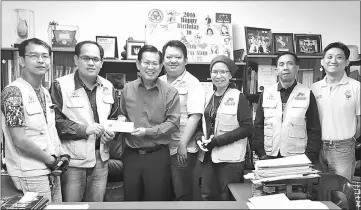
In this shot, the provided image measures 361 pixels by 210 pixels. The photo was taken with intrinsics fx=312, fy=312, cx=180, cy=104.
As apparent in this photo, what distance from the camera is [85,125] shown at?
230 centimetres

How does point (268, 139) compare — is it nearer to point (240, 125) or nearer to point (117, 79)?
point (240, 125)

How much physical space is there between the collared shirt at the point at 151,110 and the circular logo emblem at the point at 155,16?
1205 millimetres

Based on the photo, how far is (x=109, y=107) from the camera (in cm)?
246

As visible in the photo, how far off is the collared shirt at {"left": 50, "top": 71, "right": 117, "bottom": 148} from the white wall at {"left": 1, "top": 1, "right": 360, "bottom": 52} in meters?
1.38

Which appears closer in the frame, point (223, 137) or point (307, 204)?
point (307, 204)

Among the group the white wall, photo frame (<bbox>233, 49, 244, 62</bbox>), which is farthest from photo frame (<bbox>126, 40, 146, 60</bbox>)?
photo frame (<bbox>233, 49, 244, 62</bbox>)

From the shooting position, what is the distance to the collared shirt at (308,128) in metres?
2.58

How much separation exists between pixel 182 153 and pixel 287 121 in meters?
0.91

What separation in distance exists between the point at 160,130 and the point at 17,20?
215 cm

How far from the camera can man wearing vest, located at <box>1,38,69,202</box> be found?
6.58ft

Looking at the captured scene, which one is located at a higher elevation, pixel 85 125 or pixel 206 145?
pixel 85 125

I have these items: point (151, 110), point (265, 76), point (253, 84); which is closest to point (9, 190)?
point (151, 110)

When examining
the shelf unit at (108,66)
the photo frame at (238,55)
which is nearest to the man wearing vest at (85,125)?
the shelf unit at (108,66)

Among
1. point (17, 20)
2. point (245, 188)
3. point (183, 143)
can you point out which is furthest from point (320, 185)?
point (17, 20)
